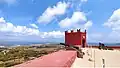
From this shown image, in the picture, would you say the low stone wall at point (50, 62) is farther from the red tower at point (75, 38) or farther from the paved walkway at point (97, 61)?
the red tower at point (75, 38)

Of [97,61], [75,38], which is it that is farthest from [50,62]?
[75,38]

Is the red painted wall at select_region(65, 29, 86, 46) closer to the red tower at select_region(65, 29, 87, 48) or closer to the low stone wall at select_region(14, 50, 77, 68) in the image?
the red tower at select_region(65, 29, 87, 48)

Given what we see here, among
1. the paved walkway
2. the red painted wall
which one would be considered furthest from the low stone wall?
the red painted wall

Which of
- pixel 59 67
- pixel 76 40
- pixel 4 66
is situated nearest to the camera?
pixel 59 67

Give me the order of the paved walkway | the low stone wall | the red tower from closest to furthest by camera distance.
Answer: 1. the low stone wall
2. the paved walkway
3. the red tower

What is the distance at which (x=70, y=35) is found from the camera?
24.1m

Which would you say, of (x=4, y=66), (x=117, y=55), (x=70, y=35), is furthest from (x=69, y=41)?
(x=4, y=66)

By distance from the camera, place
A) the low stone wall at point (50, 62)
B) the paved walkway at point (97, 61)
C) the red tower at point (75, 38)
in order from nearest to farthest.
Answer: the low stone wall at point (50, 62) → the paved walkway at point (97, 61) → the red tower at point (75, 38)

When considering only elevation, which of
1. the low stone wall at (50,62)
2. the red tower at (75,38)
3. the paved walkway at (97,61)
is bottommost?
the paved walkway at (97,61)

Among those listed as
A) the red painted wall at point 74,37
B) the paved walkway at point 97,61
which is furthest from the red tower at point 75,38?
the paved walkway at point 97,61

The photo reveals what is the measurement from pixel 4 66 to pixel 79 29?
59.1 feet

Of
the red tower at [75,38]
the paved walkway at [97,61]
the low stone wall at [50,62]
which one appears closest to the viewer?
the low stone wall at [50,62]

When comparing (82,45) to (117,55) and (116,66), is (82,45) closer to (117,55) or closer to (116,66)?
(117,55)

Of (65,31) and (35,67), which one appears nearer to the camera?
(35,67)
